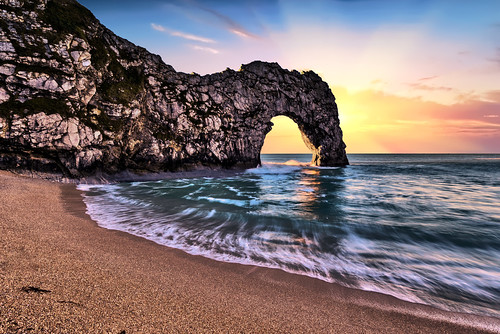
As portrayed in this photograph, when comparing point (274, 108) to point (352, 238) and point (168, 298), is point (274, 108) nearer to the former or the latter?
point (352, 238)

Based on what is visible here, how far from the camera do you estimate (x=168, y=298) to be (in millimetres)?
3494

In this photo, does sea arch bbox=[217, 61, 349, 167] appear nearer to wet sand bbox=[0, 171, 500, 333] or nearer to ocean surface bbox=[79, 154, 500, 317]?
ocean surface bbox=[79, 154, 500, 317]

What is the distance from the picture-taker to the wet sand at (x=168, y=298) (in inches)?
108

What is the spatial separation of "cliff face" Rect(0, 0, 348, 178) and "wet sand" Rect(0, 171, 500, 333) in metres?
17.2

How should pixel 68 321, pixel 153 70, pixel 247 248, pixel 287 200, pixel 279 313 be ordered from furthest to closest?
pixel 153 70 → pixel 287 200 → pixel 247 248 → pixel 279 313 → pixel 68 321

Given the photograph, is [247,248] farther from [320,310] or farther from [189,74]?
[189,74]

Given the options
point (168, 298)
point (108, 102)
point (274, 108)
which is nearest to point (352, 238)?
point (168, 298)

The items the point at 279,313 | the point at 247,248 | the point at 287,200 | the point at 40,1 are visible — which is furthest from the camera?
the point at 40,1

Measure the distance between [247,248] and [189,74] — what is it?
1247 inches

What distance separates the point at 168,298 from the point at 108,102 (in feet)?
82.3

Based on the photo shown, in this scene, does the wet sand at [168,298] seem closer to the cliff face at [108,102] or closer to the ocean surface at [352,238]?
the ocean surface at [352,238]

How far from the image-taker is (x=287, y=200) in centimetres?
1545

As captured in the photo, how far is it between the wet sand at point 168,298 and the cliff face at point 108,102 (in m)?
17.2

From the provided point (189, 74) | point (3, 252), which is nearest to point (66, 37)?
point (189, 74)
